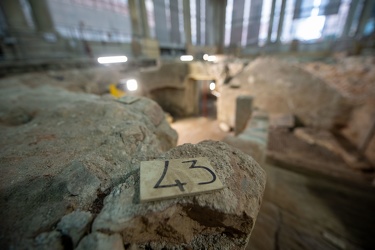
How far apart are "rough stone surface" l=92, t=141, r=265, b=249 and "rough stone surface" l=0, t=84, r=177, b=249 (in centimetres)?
20

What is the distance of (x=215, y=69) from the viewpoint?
9.26 metres

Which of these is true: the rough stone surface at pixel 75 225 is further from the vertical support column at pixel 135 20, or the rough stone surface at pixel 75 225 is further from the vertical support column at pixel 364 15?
the vertical support column at pixel 364 15

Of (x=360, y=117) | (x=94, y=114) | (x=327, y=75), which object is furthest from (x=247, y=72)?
(x=94, y=114)

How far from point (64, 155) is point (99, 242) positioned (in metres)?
0.97

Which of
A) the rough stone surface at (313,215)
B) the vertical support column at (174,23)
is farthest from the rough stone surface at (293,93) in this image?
the vertical support column at (174,23)

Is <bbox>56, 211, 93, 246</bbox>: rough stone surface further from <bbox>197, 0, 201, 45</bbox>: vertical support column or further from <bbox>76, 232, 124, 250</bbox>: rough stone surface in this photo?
<bbox>197, 0, 201, 45</bbox>: vertical support column

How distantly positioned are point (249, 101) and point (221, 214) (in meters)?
5.15

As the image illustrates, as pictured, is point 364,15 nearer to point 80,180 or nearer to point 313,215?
point 313,215

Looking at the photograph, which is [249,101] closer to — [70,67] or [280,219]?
[280,219]

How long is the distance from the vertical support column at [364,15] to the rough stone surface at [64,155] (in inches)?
724

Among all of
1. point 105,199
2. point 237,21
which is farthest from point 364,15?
point 105,199

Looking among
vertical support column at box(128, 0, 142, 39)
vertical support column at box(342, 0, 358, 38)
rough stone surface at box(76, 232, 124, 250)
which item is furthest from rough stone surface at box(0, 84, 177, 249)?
vertical support column at box(342, 0, 358, 38)

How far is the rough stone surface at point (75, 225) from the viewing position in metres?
0.84

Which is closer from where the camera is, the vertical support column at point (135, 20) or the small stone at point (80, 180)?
the small stone at point (80, 180)
